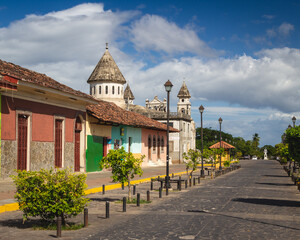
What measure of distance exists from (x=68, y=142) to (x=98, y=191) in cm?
975

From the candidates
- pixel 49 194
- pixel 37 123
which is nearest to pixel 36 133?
pixel 37 123

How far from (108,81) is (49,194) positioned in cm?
4675

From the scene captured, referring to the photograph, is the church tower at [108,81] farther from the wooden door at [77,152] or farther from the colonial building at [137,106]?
the wooden door at [77,152]

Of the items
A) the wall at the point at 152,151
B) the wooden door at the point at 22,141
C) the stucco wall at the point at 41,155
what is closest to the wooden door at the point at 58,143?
the stucco wall at the point at 41,155

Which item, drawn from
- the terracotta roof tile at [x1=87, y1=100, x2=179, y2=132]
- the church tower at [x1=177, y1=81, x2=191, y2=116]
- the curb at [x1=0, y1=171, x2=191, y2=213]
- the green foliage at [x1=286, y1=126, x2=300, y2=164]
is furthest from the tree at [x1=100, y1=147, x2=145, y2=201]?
the church tower at [x1=177, y1=81, x2=191, y2=116]

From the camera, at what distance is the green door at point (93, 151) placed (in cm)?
3121

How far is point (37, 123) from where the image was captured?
2405 cm

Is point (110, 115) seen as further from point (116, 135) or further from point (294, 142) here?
point (294, 142)

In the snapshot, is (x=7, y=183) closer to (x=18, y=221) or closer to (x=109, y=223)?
(x=18, y=221)

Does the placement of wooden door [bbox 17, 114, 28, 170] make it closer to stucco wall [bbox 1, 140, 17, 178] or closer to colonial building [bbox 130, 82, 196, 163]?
stucco wall [bbox 1, 140, 17, 178]

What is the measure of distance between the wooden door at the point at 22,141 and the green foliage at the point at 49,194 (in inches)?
533

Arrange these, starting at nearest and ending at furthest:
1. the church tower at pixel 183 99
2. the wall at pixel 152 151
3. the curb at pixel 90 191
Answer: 1. the curb at pixel 90 191
2. the wall at pixel 152 151
3. the church tower at pixel 183 99

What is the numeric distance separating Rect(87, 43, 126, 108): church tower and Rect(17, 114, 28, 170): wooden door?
32.5 m

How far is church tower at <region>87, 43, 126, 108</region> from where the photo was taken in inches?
2179
